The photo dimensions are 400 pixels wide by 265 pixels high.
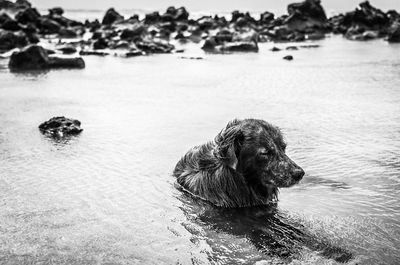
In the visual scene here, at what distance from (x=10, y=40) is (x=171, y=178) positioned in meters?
25.1

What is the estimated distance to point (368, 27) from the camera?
144ft

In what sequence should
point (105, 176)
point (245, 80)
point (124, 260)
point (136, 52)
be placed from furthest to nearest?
point (136, 52) → point (245, 80) → point (105, 176) → point (124, 260)

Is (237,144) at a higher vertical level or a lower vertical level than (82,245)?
higher

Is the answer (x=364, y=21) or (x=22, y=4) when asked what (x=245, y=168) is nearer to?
(x=364, y=21)

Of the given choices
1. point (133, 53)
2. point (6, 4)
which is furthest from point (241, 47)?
point (6, 4)

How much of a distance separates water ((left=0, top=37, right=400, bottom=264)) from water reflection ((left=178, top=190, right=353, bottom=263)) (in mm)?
24

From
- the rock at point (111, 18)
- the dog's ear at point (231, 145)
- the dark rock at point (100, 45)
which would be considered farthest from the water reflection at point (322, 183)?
the rock at point (111, 18)

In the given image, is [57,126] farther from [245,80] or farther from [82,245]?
[245,80]

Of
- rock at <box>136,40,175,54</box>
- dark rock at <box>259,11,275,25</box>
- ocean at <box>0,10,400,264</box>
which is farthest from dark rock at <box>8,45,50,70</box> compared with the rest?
dark rock at <box>259,11,275,25</box>

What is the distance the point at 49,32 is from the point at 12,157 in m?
37.7

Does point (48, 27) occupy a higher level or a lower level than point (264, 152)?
higher

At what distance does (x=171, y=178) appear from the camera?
22.7 feet

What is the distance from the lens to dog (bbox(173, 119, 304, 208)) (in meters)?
5.74

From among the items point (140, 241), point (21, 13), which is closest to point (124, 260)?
point (140, 241)
